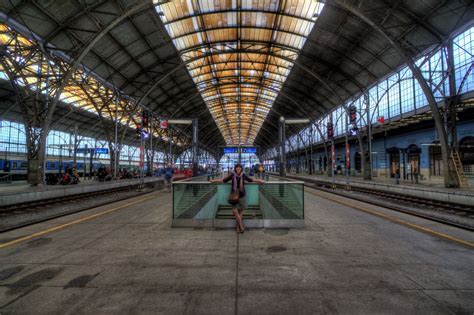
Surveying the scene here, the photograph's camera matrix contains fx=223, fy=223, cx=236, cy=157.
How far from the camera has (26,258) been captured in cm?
432

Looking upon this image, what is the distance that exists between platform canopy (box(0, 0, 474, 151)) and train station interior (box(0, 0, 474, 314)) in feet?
0.51

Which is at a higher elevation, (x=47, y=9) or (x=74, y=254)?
(x=47, y=9)

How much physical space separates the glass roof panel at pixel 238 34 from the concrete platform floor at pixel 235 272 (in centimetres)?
2000

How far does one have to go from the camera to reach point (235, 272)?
3.69 metres

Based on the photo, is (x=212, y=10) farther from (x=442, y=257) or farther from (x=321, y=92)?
(x=442, y=257)

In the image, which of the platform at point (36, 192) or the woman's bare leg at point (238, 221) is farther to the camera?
the platform at point (36, 192)

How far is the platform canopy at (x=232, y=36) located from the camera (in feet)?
53.6

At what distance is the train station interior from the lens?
3.18 metres

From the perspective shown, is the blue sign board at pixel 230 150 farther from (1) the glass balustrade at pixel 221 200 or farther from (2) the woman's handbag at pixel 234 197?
(2) the woman's handbag at pixel 234 197

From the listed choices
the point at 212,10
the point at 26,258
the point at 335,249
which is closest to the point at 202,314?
the point at 335,249

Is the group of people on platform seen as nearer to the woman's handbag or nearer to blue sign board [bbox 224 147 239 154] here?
blue sign board [bbox 224 147 239 154]

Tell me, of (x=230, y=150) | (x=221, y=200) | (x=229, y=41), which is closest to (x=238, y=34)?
(x=229, y=41)

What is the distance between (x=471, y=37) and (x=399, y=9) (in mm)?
5383

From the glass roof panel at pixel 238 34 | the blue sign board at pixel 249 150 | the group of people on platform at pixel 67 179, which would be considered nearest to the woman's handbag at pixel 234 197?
the glass roof panel at pixel 238 34
